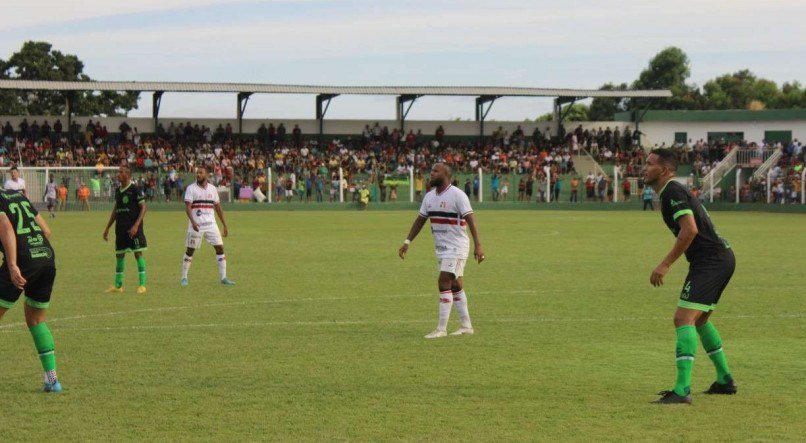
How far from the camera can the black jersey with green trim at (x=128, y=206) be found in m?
16.8

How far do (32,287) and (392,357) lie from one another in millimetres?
3593

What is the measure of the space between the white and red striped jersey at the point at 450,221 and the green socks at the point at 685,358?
4.04m

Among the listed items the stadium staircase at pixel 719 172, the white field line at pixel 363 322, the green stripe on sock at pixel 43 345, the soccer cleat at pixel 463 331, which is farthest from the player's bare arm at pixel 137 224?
the stadium staircase at pixel 719 172

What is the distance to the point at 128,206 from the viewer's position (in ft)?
55.2

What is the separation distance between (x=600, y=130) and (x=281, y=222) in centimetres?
3518

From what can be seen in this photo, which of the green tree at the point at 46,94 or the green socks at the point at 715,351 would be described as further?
the green tree at the point at 46,94

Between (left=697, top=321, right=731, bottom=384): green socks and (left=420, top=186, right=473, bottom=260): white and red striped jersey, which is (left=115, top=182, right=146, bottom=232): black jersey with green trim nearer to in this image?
(left=420, top=186, right=473, bottom=260): white and red striped jersey

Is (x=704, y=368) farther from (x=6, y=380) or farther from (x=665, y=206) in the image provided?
(x=6, y=380)

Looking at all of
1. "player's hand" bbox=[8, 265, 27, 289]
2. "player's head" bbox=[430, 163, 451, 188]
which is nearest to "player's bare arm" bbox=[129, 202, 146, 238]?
"player's head" bbox=[430, 163, 451, 188]

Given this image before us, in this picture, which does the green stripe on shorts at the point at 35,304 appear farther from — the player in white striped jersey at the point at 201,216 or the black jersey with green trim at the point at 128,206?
→ the player in white striped jersey at the point at 201,216

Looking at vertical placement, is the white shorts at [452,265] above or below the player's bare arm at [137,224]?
below

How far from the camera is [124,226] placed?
16.9 meters

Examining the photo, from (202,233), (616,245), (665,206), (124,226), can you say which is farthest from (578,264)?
(665,206)

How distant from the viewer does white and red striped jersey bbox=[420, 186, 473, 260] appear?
1204 cm
